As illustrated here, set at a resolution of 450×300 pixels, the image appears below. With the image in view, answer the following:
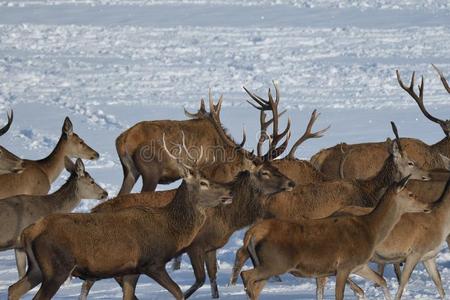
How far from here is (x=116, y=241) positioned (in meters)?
9.28

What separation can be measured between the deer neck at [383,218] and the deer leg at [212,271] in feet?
5.88

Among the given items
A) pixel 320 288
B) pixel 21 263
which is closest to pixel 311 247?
pixel 320 288

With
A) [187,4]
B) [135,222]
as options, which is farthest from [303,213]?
[187,4]

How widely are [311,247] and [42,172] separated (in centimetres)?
552

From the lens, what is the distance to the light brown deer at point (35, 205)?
428 inches

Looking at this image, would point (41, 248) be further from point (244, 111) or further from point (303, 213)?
point (244, 111)

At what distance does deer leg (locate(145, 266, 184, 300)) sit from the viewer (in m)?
9.41

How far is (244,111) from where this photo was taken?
23.8 m

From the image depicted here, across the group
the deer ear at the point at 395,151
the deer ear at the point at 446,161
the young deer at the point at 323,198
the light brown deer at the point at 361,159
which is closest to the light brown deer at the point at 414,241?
the young deer at the point at 323,198

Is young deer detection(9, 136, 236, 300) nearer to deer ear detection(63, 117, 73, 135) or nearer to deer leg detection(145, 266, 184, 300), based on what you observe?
deer leg detection(145, 266, 184, 300)

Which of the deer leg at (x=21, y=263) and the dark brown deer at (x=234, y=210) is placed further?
the deer leg at (x=21, y=263)

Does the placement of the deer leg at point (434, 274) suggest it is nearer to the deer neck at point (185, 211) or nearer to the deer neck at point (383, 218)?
the deer neck at point (383, 218)

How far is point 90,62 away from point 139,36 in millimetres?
4689

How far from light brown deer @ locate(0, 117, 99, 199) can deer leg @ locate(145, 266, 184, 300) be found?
4.09m
